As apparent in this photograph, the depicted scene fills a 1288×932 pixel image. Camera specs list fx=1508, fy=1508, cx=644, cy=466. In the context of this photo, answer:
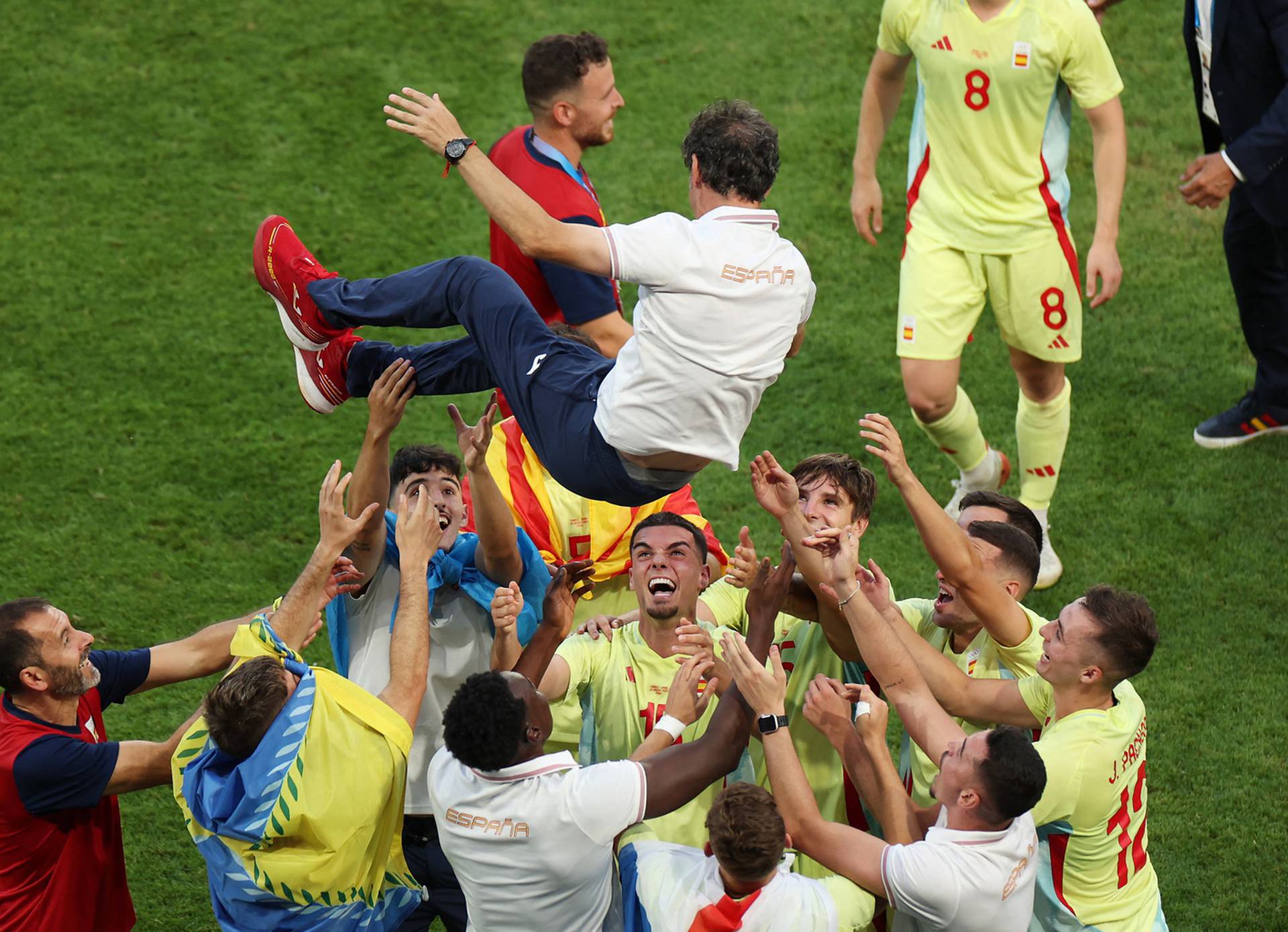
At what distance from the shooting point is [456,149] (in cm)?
359

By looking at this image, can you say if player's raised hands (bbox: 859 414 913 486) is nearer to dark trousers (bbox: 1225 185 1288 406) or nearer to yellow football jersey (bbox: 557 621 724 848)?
yellow football jersey (bbox: 557 621 724 848)

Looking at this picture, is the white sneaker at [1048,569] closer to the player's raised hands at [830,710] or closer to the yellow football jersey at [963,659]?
the yellow football jersey at [963,659]

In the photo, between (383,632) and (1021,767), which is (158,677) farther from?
(1021,767)

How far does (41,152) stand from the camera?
8.81m

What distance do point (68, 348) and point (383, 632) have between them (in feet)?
13.3

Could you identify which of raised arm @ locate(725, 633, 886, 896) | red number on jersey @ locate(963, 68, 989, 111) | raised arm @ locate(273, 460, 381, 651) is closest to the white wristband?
raised arm @ locate(725, 633, 886, 896)

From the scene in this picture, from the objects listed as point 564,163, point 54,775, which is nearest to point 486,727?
point 54,775

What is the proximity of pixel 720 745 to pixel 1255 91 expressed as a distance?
153 inches

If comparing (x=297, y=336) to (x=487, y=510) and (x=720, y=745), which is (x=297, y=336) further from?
(x=720, y=745)

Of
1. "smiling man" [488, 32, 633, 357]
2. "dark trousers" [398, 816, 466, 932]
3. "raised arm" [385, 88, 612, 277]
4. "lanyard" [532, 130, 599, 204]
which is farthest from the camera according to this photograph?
"lanyard" [532, 130, 599, 204]

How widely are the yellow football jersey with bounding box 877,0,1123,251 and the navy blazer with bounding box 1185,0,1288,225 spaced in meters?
0.55

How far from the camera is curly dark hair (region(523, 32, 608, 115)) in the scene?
227 inches

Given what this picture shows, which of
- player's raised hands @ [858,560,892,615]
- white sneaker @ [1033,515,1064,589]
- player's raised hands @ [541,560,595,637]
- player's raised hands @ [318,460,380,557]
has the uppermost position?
player's raised hands @ [318,460,380,557]

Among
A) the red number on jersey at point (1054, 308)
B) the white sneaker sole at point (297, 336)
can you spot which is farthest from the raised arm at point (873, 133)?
the white sneaker sole at point (297, 336)
